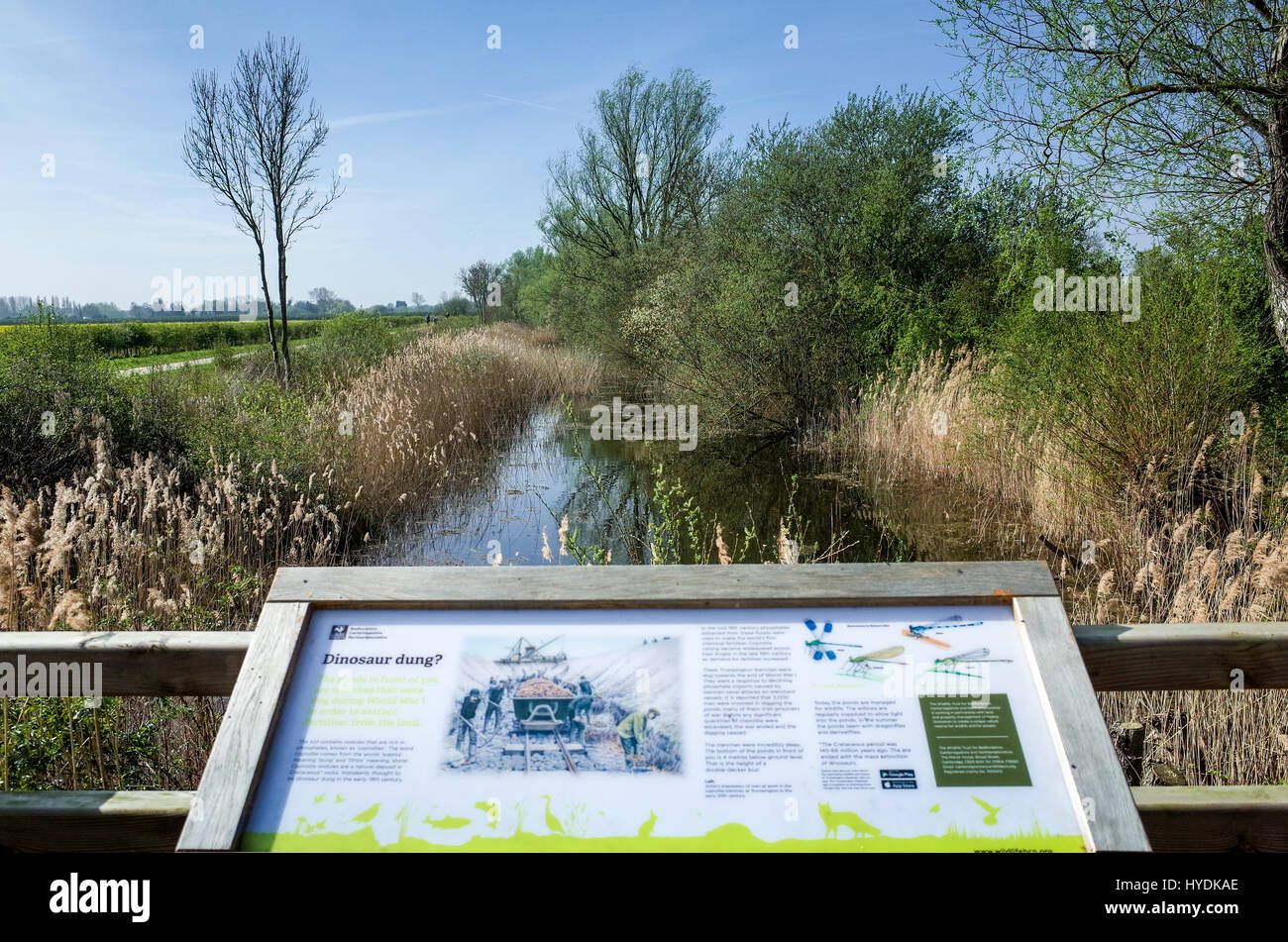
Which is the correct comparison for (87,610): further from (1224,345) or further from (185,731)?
(1224,345)

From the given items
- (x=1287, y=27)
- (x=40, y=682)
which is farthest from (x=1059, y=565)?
(x=40, y=682)

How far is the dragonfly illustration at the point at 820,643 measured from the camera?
1.91m

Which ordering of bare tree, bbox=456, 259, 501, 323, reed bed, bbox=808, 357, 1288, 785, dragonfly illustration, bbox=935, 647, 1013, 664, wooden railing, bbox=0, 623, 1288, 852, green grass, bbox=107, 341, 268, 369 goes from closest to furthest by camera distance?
dragonfly illustration, bbox=935, 647, 1013, 664 < wooden railing, bbox=0, 623, 1288, 852 < reed bed, bbox=808, 357, 1288, 785 < green grass, bbox=107, 341, 268, 369 < bare tree, bbox=456, 259, 501, 323

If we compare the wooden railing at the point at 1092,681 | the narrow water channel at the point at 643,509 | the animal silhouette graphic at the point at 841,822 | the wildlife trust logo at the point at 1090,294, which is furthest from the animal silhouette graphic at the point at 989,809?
the wildlife trust logo at the point at 1090,294

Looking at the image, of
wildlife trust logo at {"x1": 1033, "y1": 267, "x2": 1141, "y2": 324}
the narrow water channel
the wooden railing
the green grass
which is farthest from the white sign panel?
the green grass

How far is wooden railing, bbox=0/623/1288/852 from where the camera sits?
218 centimetres

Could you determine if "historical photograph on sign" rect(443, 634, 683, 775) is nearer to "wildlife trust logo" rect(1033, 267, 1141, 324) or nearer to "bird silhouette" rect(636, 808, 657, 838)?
"bird silhouette" rect(636, 808, 657, 838)

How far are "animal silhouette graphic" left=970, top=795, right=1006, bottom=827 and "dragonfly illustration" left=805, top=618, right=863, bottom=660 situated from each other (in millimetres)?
392

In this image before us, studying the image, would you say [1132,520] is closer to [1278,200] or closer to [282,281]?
[1278,200]

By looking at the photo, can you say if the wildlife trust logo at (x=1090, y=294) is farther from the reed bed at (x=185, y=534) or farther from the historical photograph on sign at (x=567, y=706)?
the historical photograph on sign at (x=567, y=706)

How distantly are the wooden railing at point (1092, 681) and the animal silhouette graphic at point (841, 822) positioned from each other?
0.92 m

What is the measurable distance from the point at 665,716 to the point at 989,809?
26.2 inches

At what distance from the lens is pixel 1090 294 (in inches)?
324
